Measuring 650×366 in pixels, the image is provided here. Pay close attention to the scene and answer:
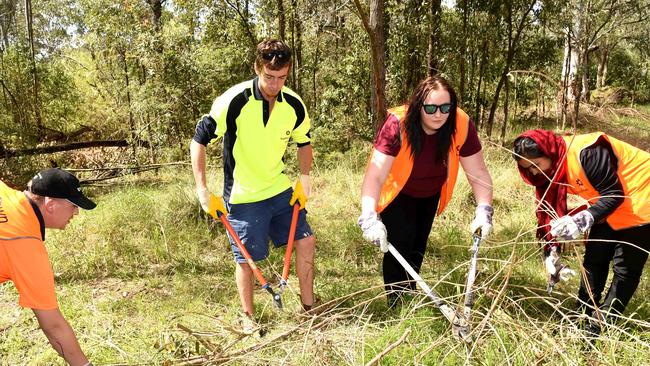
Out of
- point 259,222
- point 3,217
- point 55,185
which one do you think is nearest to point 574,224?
point 259,222

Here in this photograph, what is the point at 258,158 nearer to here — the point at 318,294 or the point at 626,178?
the point at 318,294

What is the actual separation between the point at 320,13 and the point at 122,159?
5417 millimetres

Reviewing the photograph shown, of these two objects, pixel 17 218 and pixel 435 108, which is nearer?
pixel 17 218

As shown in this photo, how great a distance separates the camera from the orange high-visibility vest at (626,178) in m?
2.22

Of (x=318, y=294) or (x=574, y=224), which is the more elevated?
(x=574, y=224)

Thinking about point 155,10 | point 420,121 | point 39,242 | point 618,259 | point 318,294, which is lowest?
point 318,294

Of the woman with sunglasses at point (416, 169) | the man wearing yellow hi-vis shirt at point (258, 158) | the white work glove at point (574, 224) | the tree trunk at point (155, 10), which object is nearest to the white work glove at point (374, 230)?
the woman with sunglasses at point (416, 169)

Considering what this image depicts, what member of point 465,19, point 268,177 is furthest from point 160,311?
point 465,19

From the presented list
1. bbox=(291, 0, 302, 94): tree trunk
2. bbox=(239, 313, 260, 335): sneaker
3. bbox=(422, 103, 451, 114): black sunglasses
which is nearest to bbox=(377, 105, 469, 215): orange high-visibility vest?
bbox=(422, 103, 451, 114): black sunglasses

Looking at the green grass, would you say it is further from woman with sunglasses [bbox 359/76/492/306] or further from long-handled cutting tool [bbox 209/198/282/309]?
woman with sunglasses [bbox 359/76/492/306]

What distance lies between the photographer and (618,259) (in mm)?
2357

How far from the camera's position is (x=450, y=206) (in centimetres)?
469

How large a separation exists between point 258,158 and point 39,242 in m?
1.11

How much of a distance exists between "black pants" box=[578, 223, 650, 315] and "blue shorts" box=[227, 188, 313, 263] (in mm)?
1579
